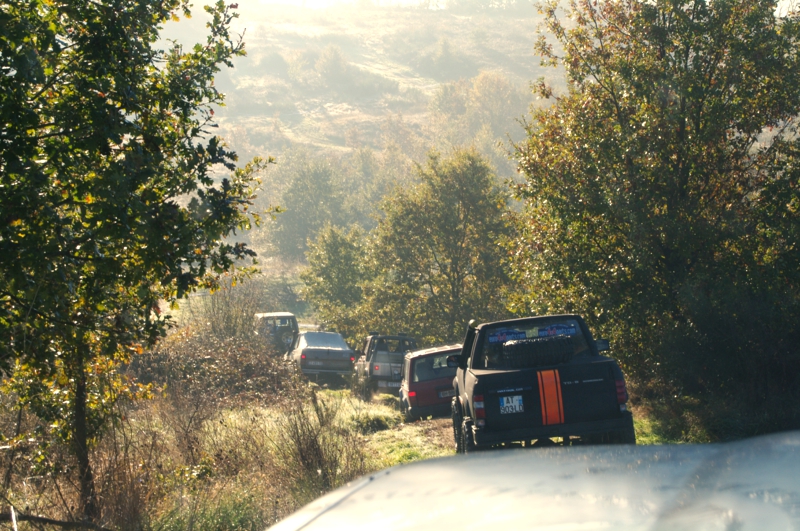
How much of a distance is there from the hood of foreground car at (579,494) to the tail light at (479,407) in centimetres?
514

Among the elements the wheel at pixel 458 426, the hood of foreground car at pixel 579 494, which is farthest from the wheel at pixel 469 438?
the hood of foreground car at pixel 579 494

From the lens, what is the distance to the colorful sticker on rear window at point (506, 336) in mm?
9109

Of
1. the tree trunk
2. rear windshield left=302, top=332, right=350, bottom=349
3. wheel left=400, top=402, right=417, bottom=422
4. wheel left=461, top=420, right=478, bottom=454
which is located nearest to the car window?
rear windshield left=302, top=332, right=350, bottom=349

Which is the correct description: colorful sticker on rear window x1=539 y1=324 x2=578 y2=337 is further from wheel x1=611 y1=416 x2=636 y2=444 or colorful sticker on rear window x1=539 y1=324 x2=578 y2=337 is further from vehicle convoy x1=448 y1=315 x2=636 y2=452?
wheel x1=611 y1=416 x2=636 y2=444

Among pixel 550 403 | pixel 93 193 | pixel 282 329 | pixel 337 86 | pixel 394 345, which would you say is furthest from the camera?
pixel 337 86

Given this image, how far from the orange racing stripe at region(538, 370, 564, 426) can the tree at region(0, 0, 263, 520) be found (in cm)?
375

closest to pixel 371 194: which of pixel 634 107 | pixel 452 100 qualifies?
pixel 452 100

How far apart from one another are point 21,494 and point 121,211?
3213 millimetres

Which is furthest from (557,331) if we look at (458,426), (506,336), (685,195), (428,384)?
(428,384)

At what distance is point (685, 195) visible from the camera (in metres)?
12.8

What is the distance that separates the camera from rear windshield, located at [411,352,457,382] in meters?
15.0

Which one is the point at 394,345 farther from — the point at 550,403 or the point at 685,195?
the point at 550,403

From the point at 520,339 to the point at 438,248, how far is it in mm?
19906

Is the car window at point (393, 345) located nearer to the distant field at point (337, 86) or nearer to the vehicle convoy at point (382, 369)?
the vehicle convoy at point (382, 369)
